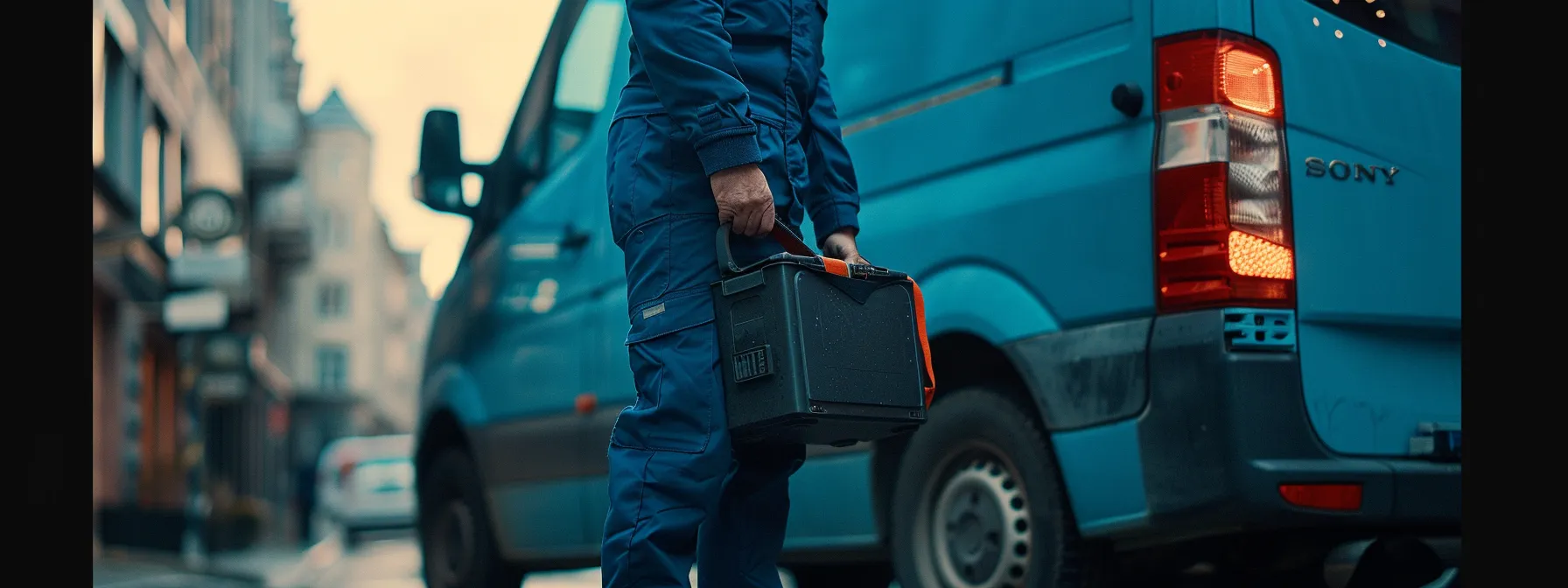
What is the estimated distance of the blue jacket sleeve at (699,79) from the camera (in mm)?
2973

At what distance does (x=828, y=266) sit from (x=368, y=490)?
1856 centimetres

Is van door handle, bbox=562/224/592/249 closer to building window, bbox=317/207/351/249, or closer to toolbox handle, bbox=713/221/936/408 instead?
toolbox handle, bbox=713/221/936/408

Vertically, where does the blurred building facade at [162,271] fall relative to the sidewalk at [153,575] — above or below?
above

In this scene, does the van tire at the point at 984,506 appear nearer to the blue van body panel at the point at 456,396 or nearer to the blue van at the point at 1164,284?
the blue van at the point at 1164,284

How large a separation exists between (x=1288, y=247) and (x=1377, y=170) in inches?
12.8

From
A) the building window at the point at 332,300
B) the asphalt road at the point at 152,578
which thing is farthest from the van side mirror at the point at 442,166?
the building window at the point at 332,300

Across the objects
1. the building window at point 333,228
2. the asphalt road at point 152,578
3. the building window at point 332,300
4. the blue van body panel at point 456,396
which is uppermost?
the building window at point 333,228

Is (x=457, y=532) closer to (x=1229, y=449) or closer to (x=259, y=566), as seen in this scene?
(x=1229, y=449)

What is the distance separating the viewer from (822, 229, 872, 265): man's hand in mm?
3425

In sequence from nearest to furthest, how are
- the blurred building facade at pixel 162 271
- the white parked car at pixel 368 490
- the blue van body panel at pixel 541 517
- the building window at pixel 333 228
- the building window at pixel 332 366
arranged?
the blue van body panel at pixel 541 517 < the blurred building facade at pixel 162 271 < the white parked car at pixel 368 490 < the building window at pixel 332 366 < the building window at pixel 333 228

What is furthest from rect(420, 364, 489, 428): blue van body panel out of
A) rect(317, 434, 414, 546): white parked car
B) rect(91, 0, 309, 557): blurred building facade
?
rect(317, 434, 414, 546): white parked car

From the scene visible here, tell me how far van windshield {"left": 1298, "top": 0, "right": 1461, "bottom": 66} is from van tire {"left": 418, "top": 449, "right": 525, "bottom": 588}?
11.2 ft

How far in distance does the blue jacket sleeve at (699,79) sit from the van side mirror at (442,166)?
8.92 feet
